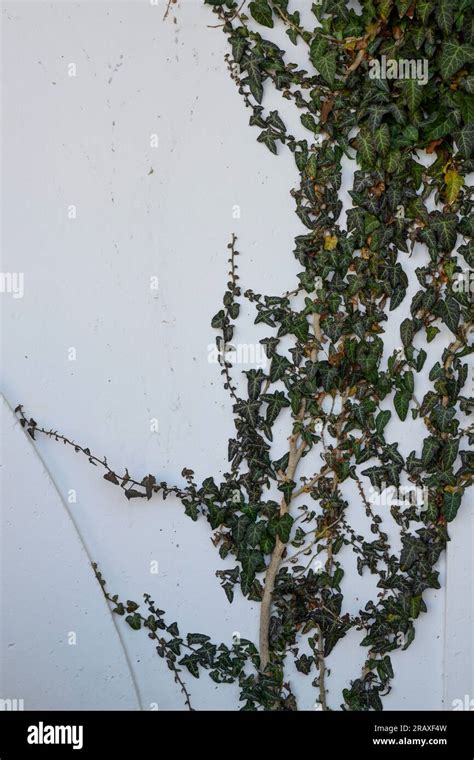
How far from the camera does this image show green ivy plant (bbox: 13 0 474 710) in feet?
9.41

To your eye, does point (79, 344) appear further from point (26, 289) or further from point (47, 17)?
point (47, 17)

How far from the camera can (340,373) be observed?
2.94 meters

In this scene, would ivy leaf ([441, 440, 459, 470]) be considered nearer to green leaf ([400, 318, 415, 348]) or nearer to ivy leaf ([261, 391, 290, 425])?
green leaf ([400, 318, 415, 348])

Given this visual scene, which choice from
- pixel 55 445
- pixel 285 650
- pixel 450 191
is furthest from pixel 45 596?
pixel 450 191

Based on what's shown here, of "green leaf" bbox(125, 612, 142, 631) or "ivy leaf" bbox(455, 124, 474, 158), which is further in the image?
"green leaf" bbox(125, 612, 142, 631)

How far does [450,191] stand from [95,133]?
1.13m

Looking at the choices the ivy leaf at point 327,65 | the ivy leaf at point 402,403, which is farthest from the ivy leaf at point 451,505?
the ivy leaf at point 327,65

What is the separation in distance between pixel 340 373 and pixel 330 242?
16.1 inches

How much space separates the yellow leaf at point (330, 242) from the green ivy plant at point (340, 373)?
0.8 inches

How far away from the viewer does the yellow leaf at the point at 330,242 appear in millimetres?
2918

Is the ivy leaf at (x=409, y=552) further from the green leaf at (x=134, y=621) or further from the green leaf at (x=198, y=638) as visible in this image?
the green leaf at (x=134, y=621)
